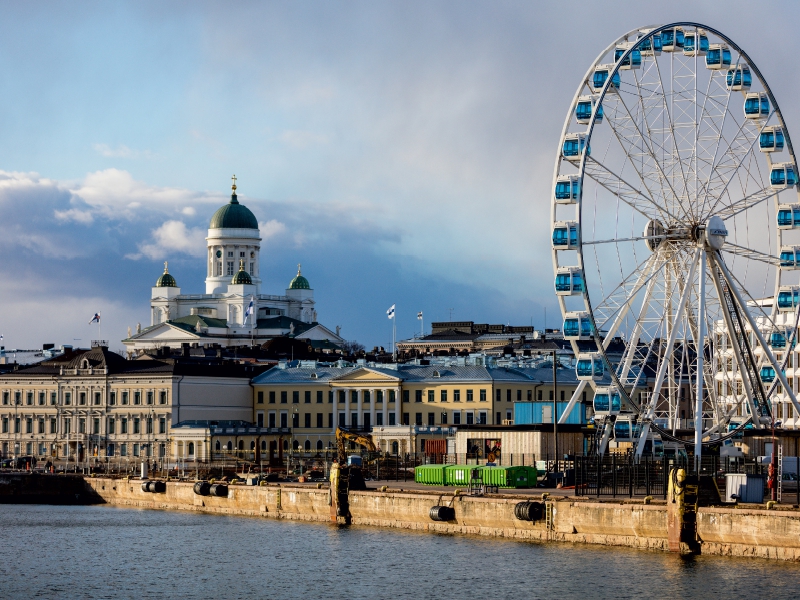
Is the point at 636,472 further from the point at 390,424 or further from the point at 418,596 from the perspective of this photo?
the point at 390,424

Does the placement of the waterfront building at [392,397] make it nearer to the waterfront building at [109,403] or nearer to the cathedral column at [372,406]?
the cathedral column at [372,406]

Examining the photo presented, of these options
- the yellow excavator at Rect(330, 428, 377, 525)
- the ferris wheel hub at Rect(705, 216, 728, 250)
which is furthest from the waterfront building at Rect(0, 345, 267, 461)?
the ferris wheel hub at Rect(705, 216, 728, 250)

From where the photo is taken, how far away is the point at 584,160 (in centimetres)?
8644

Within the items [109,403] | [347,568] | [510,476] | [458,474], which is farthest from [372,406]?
[347,568]

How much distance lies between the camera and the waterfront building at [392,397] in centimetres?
16538

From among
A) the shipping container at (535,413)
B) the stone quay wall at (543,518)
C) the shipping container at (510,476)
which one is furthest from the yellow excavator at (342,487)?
the shipping container at (535,413)

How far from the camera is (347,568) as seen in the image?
73.3 metres

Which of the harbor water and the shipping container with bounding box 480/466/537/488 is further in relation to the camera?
the shipping container with bounding box 480/466/537/488

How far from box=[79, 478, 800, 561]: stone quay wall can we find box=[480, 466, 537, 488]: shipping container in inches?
204

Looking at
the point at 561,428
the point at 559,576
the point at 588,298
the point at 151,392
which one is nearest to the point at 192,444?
the point at 151,392

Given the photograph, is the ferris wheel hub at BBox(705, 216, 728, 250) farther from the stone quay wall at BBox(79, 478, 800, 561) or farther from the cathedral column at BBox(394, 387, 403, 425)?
the cathedral column at BBox(394, 387, 403, 425)

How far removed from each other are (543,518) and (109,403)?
343ft

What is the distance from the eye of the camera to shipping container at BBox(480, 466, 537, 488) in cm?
9194

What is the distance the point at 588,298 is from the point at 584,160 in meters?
6.65
